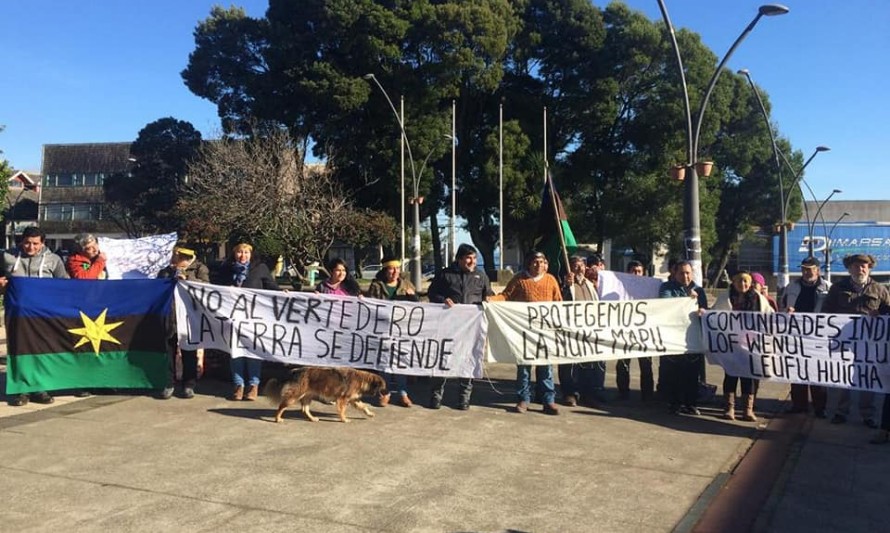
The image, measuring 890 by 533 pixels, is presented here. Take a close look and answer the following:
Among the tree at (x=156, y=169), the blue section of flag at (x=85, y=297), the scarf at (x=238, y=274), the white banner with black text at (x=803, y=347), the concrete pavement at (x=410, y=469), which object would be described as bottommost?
the concrete pavement at (x=410, y=469)

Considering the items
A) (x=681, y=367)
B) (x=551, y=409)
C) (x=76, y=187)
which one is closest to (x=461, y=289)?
(x=551, y=409)

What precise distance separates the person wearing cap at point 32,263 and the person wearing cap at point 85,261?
8.9 inches

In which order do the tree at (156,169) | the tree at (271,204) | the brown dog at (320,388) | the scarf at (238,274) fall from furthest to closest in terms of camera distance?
the tree at (156,169)
the tree at (271,204)
the scarf at (238,274)
the brown dog at (320,388)

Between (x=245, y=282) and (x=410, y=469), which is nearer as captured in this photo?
(x=410, y=469)

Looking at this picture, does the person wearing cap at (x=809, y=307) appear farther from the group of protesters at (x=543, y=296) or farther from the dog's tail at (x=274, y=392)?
the dog's tail at (x=274, y=392)

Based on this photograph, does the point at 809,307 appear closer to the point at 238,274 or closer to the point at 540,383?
the point at 540,383

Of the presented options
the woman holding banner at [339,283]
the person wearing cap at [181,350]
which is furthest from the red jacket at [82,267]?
the woman holding banner at [339,283]

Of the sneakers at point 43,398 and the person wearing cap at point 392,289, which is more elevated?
the person wearing cap at point 392,289

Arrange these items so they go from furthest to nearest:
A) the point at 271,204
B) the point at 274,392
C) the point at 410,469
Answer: the point at 271,204 → the point at 274,392 → the point at 410,469

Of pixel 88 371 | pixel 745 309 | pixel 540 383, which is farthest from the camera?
pixel 88 371

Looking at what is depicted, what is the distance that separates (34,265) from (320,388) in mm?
3601

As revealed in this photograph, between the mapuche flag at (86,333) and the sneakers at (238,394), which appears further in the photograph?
the sneakers at (238,394)

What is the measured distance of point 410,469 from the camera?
18.4ft

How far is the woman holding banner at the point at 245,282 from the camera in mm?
7953
